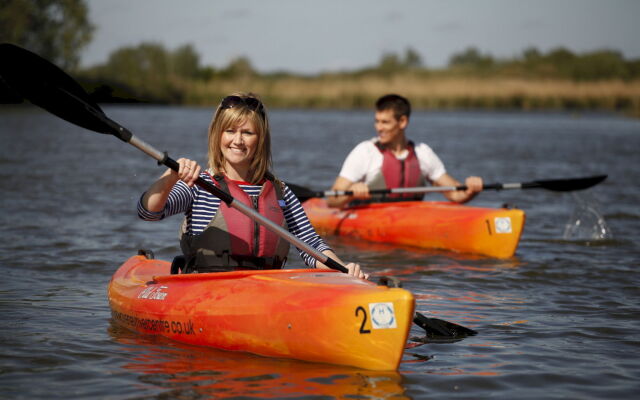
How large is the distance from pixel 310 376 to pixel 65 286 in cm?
264

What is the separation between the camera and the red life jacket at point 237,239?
446 cm

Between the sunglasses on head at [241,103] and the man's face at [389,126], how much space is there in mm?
3719

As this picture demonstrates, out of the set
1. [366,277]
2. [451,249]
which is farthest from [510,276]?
[366,277]

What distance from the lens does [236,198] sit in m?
4.46

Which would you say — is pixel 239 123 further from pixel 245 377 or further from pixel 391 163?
pixel 391 163

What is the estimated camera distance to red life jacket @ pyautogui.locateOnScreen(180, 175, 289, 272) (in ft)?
14.6

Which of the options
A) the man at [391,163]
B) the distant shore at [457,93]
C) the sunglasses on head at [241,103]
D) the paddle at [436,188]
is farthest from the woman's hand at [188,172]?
the distant shore at [457,93]

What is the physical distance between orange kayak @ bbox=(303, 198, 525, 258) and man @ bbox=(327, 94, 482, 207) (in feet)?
0.77

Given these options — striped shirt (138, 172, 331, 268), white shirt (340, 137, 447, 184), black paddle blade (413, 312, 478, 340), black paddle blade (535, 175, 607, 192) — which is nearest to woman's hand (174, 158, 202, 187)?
striped shirt (138, 172, 331, 268)

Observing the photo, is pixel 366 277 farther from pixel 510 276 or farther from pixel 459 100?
pixel 459 100

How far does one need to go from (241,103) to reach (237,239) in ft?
2.25

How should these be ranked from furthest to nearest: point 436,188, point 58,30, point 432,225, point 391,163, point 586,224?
1. point 58,30
2. point 586,224
3. point 391,163
4. point 436,188
5. point 432,225

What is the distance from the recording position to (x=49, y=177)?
12.7 m

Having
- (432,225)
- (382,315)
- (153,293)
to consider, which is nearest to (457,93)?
(432,225)
